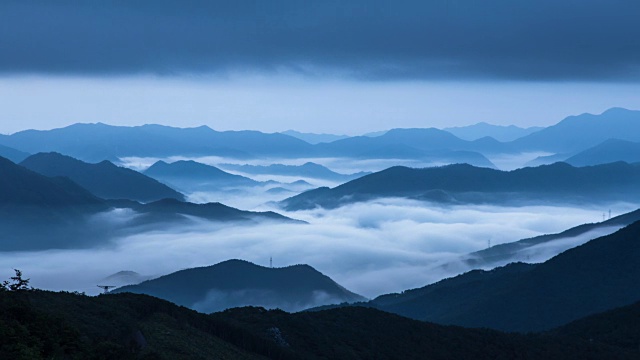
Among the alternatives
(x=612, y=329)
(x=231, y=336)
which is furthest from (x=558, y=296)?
(x=231, y=336)

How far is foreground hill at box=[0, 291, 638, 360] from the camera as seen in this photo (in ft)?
128

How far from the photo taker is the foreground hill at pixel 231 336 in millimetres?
38875

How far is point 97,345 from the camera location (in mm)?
39219

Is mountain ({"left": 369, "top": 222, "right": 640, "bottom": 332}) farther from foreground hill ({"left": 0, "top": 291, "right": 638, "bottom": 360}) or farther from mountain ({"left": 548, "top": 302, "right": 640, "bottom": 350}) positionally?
foreground hill ({"left": 0, "top": 291, "right": 638, "bottom": 360})

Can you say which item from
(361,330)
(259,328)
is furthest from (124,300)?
(361,330)

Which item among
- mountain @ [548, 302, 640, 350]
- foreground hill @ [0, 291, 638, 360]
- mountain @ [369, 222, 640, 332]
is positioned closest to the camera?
foreground hill @ [0, 291, 638, 360]

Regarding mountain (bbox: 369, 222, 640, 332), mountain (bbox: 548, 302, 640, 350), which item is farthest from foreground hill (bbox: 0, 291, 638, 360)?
mountain (bbox: 369, 222, 640, 332)

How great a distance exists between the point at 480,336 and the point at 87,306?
165 feet

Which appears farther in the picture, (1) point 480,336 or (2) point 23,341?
(1) point 480,336

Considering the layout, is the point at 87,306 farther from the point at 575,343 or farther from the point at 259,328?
the point at 575,343

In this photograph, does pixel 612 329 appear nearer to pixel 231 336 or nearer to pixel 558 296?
pixel 231 336

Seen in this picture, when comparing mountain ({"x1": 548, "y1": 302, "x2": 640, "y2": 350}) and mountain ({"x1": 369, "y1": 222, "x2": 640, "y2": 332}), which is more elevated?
mountain ({"x1": 369, "y1": 222, "x2": 640, "y2": 332})

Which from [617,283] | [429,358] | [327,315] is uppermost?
[617,283]

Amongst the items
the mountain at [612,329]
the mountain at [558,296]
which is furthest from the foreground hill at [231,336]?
the mountain at [558,296]
